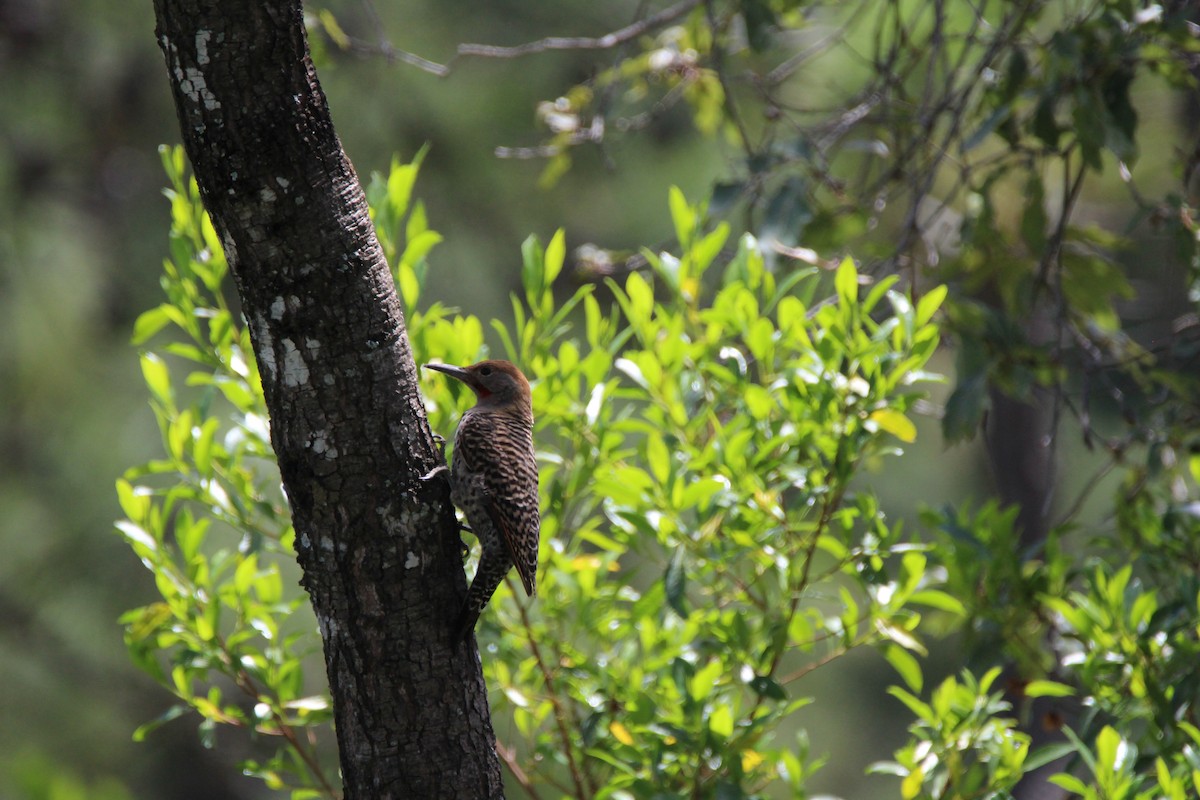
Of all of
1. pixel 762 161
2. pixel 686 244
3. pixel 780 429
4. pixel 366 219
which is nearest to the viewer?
pixel 366 219

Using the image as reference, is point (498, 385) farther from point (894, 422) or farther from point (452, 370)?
point (894, 422)

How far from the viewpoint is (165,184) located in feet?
18.9

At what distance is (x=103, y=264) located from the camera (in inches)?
223

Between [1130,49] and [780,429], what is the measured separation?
150cm

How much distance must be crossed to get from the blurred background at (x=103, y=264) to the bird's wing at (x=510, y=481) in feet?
9.78

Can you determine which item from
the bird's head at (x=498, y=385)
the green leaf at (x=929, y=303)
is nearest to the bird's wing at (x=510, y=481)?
the bird's head at (x=498, y=385)

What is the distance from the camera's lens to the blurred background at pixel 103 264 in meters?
5.43

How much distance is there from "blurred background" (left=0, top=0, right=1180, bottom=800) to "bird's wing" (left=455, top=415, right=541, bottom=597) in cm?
298

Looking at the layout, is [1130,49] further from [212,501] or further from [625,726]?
[212,501]

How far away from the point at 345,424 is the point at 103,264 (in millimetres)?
4241

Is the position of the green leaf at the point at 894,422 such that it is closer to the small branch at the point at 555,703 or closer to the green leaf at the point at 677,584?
the green leaf at the point at 677,584

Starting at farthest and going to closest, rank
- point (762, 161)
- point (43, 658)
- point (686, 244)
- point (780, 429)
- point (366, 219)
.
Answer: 1. point (43, 658)
2. point (762, 161)
3. point (686, 244)
4. point (780, 429)
5. point (366, 219)

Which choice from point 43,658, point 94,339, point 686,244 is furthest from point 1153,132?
point 43,658

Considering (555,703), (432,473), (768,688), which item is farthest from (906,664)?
(432,473)
